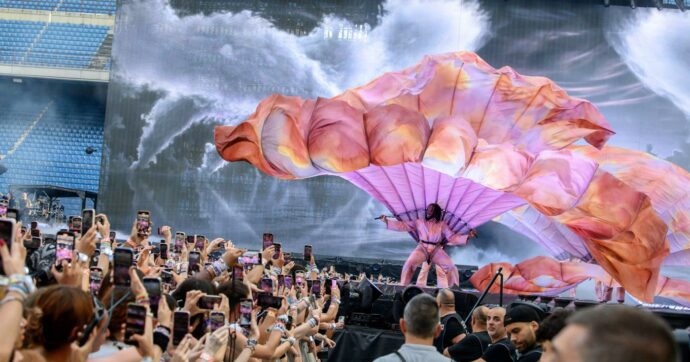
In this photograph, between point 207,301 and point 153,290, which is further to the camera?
point 207,301

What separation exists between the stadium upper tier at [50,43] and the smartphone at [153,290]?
64.3 ft

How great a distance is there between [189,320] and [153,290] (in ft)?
0.94

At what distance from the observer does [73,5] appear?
23594 millimetres

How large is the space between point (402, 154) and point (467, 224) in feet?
7.74

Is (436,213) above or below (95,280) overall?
above

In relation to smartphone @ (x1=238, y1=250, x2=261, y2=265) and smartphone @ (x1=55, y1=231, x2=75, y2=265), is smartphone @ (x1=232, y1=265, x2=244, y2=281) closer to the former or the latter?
smartphone @ (x1=55, y1=231, x2=75, y2=265)

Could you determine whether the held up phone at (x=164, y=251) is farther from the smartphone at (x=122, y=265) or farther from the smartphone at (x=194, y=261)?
the smartphone at (x=122, y=265)

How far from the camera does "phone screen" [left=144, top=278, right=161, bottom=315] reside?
3.76 metres

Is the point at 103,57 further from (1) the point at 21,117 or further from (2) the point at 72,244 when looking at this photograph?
(2) the point at 72,244

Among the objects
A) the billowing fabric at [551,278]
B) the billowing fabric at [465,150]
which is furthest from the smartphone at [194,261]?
the billowing fabric at [551,278]

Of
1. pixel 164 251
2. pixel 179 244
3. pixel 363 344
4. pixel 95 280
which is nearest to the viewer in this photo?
pixel 95 280

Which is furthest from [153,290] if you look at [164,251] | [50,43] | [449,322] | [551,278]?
[50,43]

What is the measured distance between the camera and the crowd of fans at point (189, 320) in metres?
1.58

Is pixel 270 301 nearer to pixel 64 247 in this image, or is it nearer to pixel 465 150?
pixel 64 247
